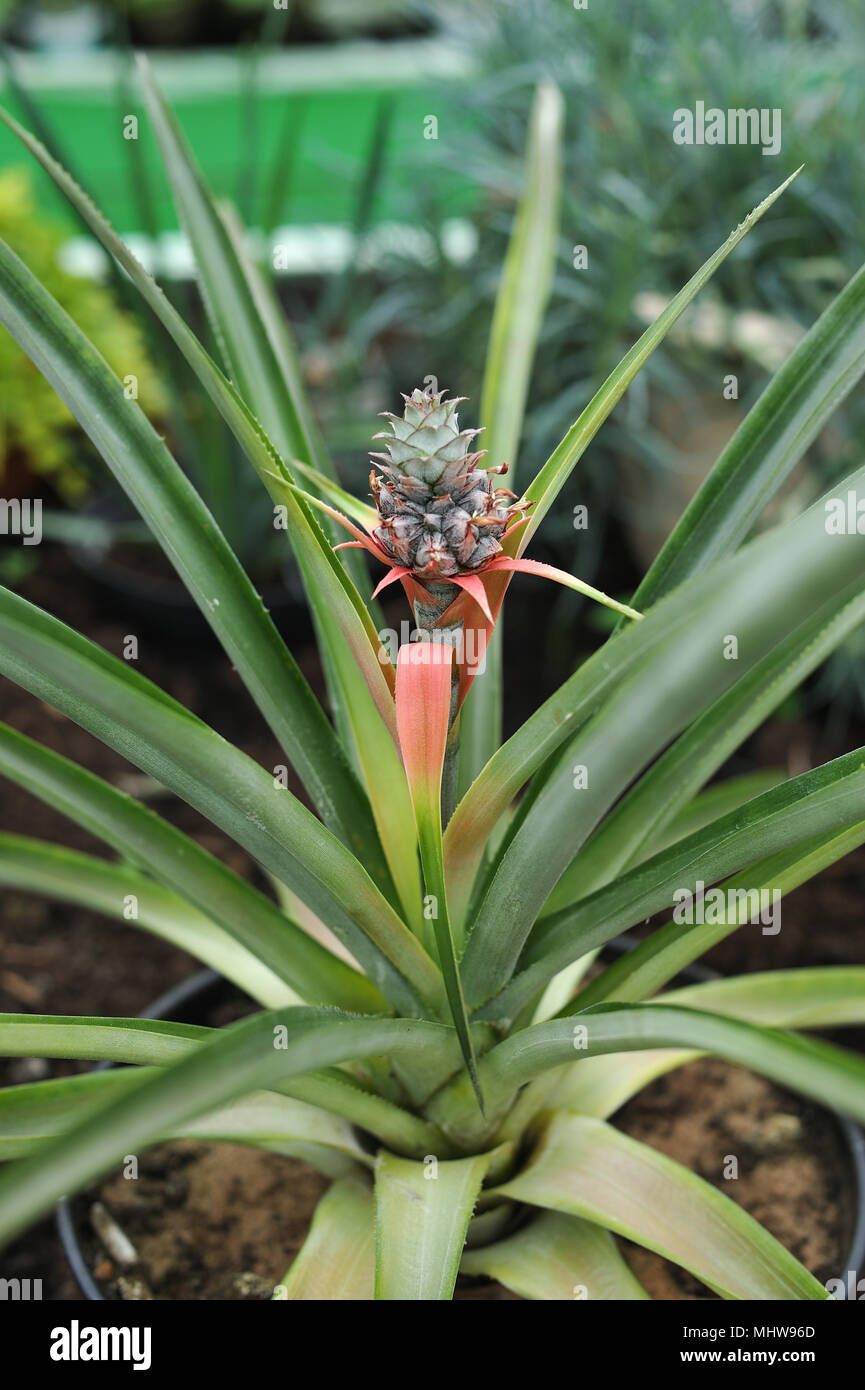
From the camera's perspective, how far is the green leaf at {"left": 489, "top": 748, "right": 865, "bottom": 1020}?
511mm

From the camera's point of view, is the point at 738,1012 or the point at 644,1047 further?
the point at 738,1012

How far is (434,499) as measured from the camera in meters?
0.50

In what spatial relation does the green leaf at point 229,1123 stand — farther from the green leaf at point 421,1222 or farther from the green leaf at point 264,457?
the green leaf at point 264,457

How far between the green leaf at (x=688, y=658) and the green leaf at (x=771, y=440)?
18cm

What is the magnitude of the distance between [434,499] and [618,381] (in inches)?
4.2

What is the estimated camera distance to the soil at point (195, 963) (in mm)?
798

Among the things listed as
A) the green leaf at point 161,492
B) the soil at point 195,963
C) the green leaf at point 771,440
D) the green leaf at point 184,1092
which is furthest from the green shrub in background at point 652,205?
the green leaf at point 184,1092

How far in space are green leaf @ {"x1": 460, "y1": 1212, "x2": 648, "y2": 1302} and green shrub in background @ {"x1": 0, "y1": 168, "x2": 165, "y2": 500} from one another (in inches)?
44.0

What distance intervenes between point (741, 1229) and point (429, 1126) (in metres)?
0.17

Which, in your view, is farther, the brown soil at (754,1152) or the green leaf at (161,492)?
the brown soil at (754,1152)
